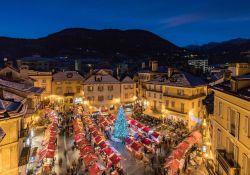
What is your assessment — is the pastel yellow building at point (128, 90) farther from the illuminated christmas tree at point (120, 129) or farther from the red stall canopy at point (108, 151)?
the red stall canopy at point (108, 151)

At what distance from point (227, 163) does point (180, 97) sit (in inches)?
1148

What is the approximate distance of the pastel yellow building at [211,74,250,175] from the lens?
1639 cm

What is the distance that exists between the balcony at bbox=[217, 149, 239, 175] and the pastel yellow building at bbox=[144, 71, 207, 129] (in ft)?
83.5

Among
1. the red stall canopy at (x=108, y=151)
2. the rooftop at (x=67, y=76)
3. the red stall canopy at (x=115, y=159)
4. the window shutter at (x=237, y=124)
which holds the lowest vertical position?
the red stall canopy at (x=115, y=159)

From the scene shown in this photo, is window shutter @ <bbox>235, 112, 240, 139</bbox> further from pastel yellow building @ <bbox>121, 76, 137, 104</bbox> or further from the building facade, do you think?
pastel yellow building @ <bbox>121, 76, 137, 104</bbox>

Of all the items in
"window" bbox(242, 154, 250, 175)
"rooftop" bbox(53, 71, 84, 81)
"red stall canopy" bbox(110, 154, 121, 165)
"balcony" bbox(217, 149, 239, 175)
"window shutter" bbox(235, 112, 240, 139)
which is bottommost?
"red stall canopy" bbox(110, 154, 121, 165)

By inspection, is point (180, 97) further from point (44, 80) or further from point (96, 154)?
point (44, 80)

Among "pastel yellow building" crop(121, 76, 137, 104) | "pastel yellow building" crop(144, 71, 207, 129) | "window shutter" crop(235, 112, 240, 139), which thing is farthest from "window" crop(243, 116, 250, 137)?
"pastel yellow building" crop(121, 76, 137, 104)

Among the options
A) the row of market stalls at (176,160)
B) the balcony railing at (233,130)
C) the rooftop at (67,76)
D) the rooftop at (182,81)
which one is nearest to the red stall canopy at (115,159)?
the row of market stalls at (176,160)

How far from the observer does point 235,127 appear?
712 inches

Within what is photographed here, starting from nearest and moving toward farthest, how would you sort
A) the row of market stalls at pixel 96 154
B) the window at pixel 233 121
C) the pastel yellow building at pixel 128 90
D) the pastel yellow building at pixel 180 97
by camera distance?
the window at pixel 233 121 → the row of market stalls at pixel 96 154 → the pastel yellow building at pixel 180 97 → the pastel yellow building at pixel 128 90

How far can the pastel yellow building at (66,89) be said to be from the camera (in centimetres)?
6193

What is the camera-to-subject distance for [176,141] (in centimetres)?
3884

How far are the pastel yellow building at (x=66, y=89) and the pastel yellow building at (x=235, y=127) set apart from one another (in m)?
46.7
